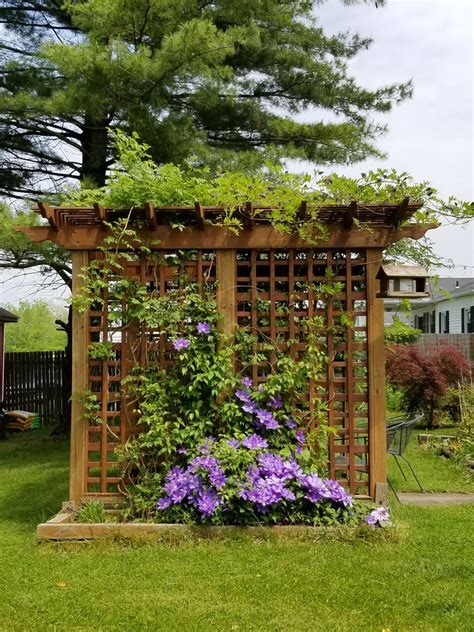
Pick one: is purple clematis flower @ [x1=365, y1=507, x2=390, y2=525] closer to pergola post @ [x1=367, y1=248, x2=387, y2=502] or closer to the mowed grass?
pergola post @ [x1=367, y1=248, x2=387, y2=502]

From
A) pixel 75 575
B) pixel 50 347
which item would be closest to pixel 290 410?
pixel 75 575

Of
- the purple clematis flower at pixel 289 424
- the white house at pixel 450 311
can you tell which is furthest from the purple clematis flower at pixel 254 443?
the white house at pixel 450 311

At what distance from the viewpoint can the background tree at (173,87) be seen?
21.7 ft

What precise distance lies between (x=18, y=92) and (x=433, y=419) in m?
8.02

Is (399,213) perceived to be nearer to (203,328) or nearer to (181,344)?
(203,328)

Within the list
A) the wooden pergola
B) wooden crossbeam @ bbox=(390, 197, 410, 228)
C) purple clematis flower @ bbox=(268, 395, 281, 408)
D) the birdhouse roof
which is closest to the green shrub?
the wooden pergola

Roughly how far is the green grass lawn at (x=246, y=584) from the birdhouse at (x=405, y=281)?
1583 millimetres

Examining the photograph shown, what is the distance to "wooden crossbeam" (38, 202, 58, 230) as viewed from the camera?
3.94 m

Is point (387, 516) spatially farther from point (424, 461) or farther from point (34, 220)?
point (34, 220)

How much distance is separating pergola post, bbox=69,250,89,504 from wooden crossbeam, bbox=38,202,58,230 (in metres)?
0.27

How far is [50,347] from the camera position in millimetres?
26781

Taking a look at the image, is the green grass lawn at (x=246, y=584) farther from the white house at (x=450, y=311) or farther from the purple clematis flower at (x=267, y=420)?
the white house at (x=450, y=311)

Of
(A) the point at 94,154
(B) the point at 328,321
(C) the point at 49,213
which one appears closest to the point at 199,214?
(C) the point at 49,213

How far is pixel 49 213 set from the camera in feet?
13.2
